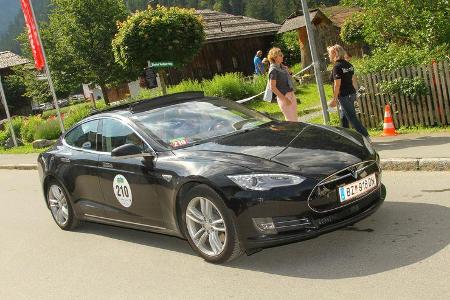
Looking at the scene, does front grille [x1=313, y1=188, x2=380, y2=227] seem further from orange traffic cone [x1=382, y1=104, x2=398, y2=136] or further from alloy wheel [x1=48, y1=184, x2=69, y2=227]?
orange traffic cone [x1=382, y1=104, x2=398, y2=136]

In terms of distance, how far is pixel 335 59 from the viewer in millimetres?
9680

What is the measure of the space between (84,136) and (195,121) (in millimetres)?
1720

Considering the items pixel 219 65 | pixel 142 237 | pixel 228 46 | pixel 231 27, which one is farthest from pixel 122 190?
pixel 231 27

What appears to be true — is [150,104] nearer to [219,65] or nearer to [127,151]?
[127,151]

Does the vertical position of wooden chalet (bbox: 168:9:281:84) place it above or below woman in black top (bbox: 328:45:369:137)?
above

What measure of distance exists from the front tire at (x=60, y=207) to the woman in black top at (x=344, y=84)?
15.2 feet

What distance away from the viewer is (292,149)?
547 centimetres

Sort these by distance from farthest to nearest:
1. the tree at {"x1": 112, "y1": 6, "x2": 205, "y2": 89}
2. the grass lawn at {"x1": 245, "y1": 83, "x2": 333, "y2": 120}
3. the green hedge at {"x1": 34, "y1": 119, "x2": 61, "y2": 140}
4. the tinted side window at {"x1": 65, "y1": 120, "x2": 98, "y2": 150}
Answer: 1. the green hedge at {"x1": 34, "y1": 119, "x2": 61, "y2": 140}
2. the grass lawn at {"x1": 245, "y1": 83, "x2": 333, "y2": 120}
3. the tree at {"x1": 112, "y1": 6, "x2": 205, "y2": 89}
4. the tinted side window at {"x1": 65, "y1": 120, "x2": 98, "y2": 150}

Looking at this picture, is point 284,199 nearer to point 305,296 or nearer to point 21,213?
point 305,296

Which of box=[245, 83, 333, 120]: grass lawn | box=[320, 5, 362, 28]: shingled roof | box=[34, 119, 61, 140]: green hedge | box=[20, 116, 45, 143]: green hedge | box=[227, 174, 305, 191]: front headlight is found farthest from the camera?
box=[320, 5, 362, 28]: shingled roof

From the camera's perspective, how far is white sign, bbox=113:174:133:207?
20.6 feet

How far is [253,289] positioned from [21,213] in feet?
20.8

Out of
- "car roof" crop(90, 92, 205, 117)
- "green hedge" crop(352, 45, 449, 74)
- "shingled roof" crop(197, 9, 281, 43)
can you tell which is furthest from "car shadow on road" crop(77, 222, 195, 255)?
"shingled roof" crop(197, 9, 281, 43)

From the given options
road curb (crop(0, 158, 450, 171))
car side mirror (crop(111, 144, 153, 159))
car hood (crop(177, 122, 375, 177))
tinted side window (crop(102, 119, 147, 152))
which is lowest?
road curb (crop(0, 158, 450, 171))
